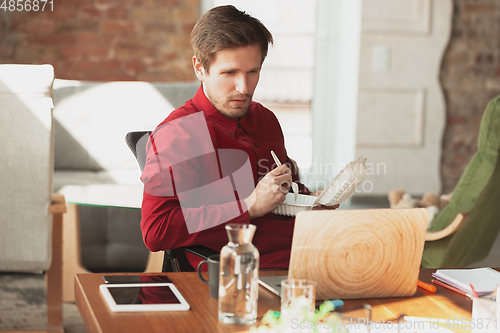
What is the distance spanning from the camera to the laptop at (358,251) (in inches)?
34.9

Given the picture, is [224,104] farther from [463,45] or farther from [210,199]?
[463,45]

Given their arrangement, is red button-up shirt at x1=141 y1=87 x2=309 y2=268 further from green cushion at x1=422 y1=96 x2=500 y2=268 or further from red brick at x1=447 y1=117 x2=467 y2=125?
red brick at x1=447 y1=117 x2=467 y2=125

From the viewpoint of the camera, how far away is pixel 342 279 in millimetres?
926

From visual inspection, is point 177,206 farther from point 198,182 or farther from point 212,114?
point 212,114

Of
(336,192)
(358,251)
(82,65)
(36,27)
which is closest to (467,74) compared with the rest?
(82,65)

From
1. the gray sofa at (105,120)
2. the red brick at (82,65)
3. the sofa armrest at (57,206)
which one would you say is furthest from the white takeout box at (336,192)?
the red brick at (82,65)

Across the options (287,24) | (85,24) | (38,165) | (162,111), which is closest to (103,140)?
(162,111)

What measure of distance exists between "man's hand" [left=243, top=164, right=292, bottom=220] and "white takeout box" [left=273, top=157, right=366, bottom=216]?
0.07 metres

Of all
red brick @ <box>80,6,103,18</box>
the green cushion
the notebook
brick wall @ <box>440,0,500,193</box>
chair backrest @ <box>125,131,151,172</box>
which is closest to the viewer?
the notebook

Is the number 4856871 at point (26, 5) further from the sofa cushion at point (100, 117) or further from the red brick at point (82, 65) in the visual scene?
the sofa cushion at point (100, 117)

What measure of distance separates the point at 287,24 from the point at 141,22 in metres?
1.24

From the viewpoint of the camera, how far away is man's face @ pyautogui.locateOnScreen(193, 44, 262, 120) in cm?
137

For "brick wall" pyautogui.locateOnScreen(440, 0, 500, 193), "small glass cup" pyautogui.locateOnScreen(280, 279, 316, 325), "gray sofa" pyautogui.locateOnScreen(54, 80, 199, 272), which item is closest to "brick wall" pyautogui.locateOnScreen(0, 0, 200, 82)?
"gray sofa" pyautogui.locateOnScreen(54, 80, 199, 272)

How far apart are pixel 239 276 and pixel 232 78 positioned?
27.9 inches
